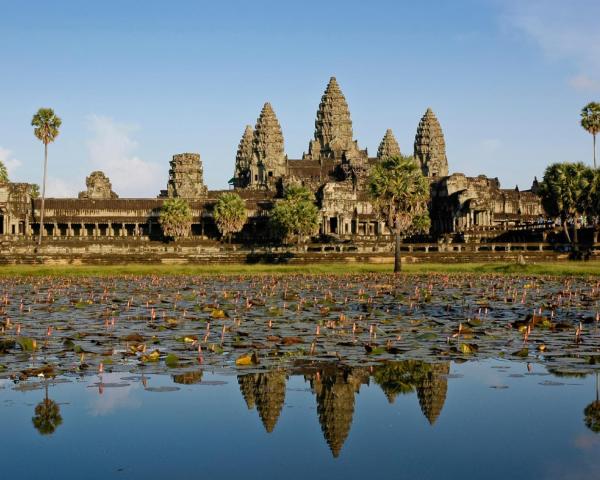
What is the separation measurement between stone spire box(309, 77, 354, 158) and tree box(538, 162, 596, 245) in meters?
96.6

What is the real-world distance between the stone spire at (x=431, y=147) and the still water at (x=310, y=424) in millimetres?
161608

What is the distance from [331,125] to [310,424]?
16143 cm

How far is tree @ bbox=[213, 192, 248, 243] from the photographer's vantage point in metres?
108

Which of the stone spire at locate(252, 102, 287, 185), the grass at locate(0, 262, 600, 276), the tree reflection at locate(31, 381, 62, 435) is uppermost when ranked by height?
the stone spire at locate(252, 102, 287, 185)

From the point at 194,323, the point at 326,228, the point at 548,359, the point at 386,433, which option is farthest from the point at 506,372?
the point at 326,228

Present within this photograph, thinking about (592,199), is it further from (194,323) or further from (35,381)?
(35,381)

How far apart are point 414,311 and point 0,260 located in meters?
48.7

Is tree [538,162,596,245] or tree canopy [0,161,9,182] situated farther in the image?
tree canopy [0,161,9,182]

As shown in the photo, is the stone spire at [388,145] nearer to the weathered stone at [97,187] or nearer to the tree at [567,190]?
the weathered stone at [97,187]

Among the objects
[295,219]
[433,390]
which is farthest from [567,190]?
[433,390]

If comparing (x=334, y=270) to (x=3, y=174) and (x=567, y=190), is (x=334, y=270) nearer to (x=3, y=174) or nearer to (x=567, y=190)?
(x=567, y=190)

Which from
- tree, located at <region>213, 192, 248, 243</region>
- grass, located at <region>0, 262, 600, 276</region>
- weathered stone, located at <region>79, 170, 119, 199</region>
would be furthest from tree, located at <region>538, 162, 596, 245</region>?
weathered stone, located at <region>79, 170, 119, 199</region>

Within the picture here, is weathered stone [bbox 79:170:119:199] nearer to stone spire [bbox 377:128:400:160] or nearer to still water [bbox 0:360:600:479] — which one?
stone spire [bbox 377:128:400:160]

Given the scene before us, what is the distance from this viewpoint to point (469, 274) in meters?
51.5
